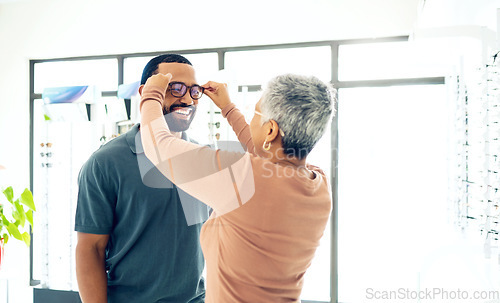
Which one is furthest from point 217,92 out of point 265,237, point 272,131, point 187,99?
point 265,237

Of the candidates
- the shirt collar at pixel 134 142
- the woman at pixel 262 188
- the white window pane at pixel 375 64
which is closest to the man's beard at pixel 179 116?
the shirt collar at pixel 134 142

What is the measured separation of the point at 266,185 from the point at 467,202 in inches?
47.4

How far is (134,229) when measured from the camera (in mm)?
1352

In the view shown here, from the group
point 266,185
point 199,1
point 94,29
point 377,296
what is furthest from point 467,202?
point 94,29

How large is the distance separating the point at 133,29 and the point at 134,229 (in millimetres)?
3393

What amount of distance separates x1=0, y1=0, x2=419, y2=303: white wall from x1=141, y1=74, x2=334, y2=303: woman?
2.94m

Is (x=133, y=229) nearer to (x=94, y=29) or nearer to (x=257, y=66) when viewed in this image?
(x=257, y=66)

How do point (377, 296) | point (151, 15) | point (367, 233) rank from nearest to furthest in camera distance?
1. point (377, 296)
2. point (367, 233)
3. point (151, 15)

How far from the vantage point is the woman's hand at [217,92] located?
1465 mm

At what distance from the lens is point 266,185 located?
102 cm

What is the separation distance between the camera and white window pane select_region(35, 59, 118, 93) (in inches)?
180

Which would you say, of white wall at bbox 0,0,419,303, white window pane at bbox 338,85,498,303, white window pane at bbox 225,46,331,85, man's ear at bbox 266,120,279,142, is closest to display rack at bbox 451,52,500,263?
man's ear at bbox 266,120,279,142

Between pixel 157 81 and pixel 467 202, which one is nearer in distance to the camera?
pixel 157 81

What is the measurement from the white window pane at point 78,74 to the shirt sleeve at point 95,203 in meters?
3.45
